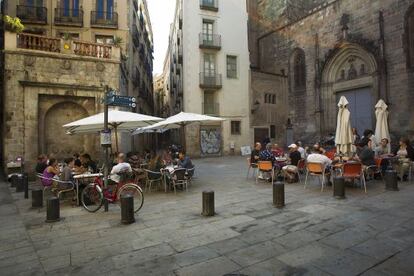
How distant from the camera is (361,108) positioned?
21750 millimetres

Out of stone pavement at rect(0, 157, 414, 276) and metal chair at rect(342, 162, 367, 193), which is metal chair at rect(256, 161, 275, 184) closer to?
stone pavement at rect(0, 157, 414, 276)

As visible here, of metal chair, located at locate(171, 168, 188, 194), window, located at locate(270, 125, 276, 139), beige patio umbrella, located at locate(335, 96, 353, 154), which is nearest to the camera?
metal chair, located at locate(171, 168, 188, 194)

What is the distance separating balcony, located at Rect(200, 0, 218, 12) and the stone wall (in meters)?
12.8

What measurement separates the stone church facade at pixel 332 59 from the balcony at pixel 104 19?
40.6 feet

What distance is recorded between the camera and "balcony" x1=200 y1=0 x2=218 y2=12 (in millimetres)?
24734

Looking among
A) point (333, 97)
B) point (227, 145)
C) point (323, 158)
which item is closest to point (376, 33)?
point (333, 97)

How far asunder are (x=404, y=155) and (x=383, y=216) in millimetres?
5157

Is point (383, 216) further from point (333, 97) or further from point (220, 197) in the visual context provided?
point (333, 97)

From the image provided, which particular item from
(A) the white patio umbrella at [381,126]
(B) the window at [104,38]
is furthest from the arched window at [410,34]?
(B) the window at [104,38]

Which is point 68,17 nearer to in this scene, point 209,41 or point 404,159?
point 209,41

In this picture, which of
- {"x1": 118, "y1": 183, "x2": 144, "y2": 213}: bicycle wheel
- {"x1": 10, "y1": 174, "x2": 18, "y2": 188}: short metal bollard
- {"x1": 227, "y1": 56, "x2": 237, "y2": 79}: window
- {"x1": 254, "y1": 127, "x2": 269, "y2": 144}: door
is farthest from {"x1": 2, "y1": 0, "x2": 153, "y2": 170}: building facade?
{"x1": 254, "y1": 127, "x2": 269, "y2": 144}: door

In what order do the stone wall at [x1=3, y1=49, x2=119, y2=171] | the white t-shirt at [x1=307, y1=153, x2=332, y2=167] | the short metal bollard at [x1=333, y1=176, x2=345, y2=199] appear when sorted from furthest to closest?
the stone wall at [x1=3, y1=49, x2=119, y2=171] < the white t-shirt at [x1=307, y1=153, x2=332, y2=167] < the short metal bollard at [x1=333, y1=176, x2=345, y2=199]

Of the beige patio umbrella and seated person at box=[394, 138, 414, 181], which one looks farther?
the beige patio umbrella

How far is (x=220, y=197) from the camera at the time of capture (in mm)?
7770
